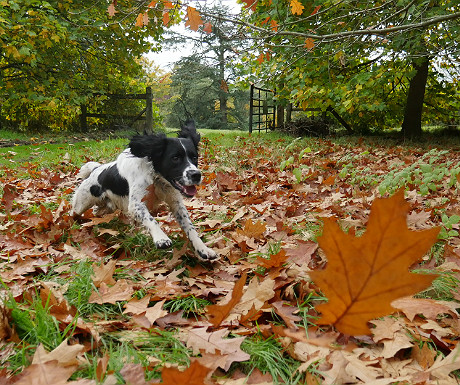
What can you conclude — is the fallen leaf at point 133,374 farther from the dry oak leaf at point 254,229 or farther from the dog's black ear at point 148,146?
the dog's black ear at point 148,146

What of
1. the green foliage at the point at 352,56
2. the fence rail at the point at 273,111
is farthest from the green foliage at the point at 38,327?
the fence rail at the point at 273,111

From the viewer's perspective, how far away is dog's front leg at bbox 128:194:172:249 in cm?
256

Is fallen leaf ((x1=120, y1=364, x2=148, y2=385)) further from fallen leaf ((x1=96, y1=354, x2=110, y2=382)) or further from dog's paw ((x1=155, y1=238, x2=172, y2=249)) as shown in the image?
dog's paw ((x1=155, y1=238, x2=172, y2=249))

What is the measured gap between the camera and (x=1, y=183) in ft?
16.4

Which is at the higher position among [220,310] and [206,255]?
[220,310]

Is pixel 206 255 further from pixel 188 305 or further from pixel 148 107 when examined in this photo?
pixel 148 107

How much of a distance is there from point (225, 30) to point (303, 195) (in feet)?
6.58

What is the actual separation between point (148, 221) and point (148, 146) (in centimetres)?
A: 73

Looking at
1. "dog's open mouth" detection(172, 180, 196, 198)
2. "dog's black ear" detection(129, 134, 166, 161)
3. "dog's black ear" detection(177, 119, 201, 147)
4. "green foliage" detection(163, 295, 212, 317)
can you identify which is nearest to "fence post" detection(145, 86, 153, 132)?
"dog's black ear" detection(177, 119, 201, 147)

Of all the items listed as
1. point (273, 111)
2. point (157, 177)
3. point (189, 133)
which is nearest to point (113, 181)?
point (157, 177)

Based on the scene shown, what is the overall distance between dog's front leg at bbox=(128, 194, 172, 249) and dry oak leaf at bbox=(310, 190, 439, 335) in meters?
1.95

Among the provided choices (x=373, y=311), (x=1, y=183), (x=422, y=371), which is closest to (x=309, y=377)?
(x=422, y=371)

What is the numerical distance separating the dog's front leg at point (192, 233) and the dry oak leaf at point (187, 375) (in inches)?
57.0

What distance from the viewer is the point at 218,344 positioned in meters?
1.36
